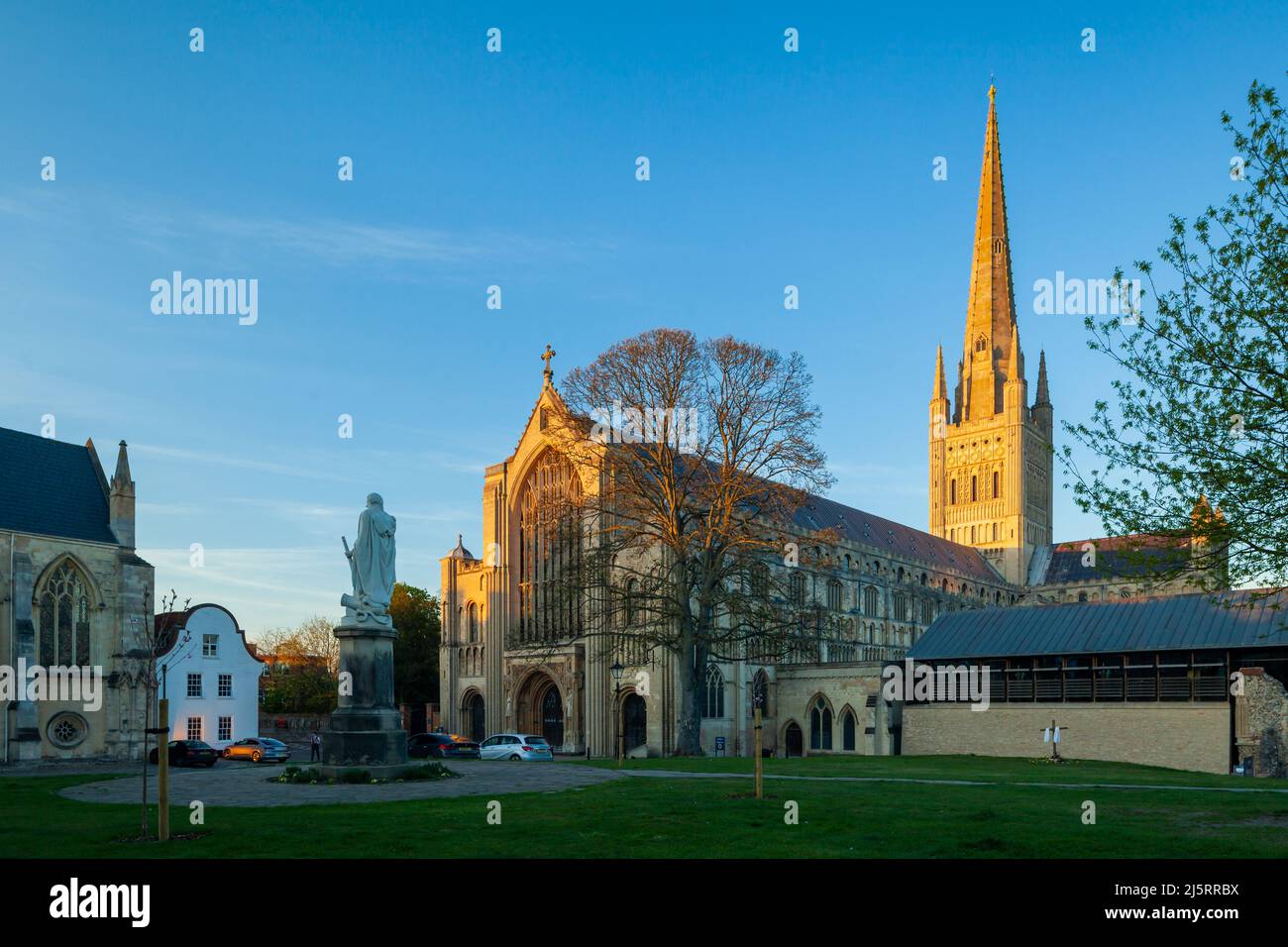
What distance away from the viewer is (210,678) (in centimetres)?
6172

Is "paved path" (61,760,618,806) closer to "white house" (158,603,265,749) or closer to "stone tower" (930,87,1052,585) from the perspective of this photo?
"white house" (158,603,265,749)

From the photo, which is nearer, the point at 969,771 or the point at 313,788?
the point at 313,788

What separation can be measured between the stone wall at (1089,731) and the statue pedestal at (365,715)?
107 feet

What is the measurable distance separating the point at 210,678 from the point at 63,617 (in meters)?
9.62

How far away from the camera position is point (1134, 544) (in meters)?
19.3

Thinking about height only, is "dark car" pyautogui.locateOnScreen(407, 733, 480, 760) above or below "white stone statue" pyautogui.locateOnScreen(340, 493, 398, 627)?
below

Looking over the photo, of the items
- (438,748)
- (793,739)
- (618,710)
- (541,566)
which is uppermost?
(541,566)

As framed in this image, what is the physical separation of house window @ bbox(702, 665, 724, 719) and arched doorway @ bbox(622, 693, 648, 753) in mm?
3511

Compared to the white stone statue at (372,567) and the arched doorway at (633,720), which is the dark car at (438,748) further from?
the white stone statue at (372,567)

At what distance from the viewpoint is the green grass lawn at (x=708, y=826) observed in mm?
14477

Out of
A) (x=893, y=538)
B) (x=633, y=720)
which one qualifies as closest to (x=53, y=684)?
(x=633, y=720)

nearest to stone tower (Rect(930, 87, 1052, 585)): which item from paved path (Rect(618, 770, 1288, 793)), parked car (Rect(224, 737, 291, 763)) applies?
parked car (Rect(224, 737, 291, 763))

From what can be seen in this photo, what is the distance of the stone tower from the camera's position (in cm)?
11769

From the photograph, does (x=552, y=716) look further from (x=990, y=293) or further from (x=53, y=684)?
(x=990, y=293)
